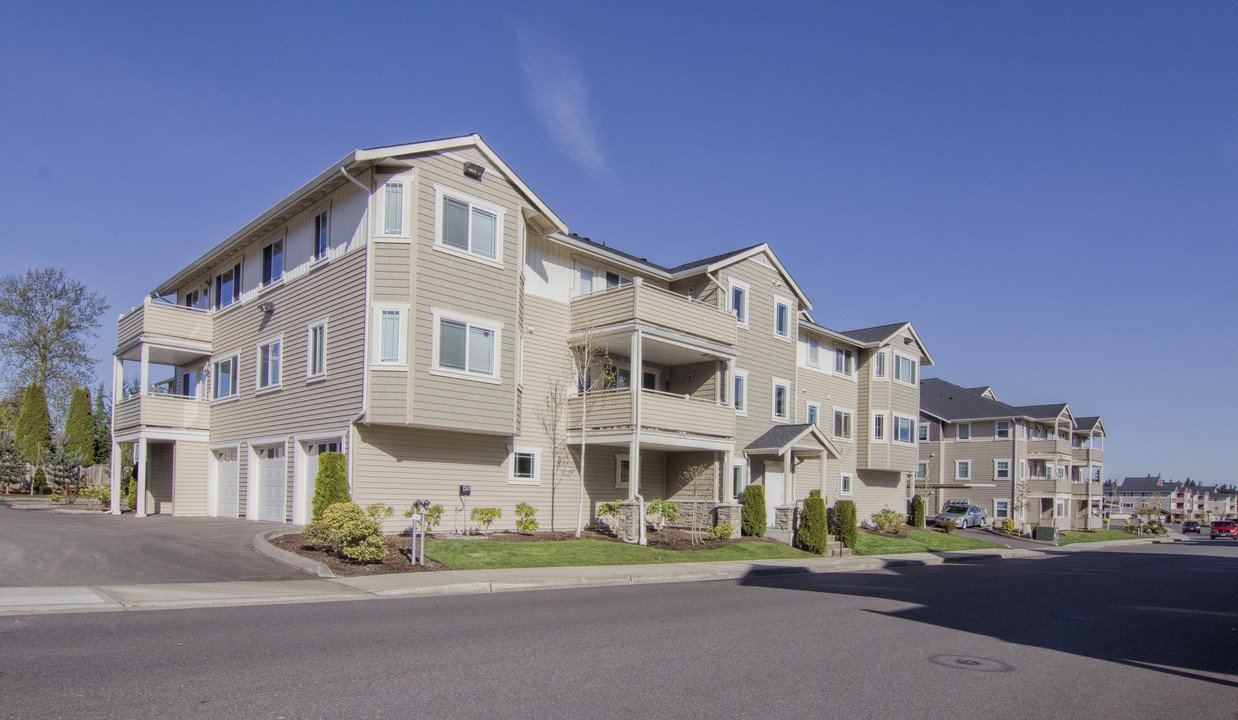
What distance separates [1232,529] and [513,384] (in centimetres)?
7157

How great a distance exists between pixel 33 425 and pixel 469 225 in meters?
31.5

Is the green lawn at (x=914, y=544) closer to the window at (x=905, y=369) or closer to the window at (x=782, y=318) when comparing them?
the window at (x=905, y=369)

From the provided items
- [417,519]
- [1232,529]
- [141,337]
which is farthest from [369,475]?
[1232,529]

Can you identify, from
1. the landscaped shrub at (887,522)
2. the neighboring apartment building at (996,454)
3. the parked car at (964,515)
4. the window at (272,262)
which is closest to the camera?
the window at (272,262)

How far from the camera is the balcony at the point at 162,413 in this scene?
26.5 m

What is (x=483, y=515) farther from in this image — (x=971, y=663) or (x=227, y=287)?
(x=971, y=663)

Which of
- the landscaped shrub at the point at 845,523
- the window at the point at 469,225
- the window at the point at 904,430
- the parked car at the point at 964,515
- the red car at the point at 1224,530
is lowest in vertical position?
the red car at the point at 1224,530

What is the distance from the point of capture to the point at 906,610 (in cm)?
1399

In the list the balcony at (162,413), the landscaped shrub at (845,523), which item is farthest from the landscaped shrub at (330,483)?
the landscaped shrub at (845,523)

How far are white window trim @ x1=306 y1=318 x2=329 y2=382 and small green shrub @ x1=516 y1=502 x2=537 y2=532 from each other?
614 cm

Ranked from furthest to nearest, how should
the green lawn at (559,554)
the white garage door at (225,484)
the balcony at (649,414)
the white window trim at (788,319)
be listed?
the white window trim at (788,319), the white garage door at (225,484), the balcony at (649,414), the green lawn at (559,554)

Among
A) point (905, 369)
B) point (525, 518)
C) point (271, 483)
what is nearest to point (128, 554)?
point (271, 483)

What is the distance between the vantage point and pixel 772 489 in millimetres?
33500

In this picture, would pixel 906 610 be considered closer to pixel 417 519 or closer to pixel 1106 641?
pixel 1106 641
